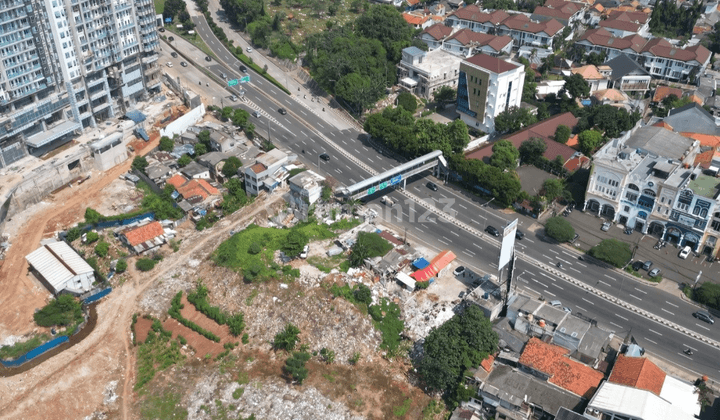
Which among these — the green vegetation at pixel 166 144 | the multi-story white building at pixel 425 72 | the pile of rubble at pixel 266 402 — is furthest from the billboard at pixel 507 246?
the green vegetation at pixel 166 144

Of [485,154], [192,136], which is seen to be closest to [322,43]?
[192,136]

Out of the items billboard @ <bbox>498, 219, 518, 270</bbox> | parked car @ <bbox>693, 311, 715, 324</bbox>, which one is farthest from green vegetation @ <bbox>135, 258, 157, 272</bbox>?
parked car @ <bbox>693, 311, 715, 324</bbox>

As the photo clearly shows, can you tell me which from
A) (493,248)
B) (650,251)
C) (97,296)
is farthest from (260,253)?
(650,251)

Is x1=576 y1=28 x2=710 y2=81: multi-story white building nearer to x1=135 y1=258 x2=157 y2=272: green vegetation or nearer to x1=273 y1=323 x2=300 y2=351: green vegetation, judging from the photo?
x1=273 y1=323 x2=300 y2=351: green vegetation

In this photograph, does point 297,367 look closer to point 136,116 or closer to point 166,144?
point 166,144

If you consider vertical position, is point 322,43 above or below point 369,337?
above

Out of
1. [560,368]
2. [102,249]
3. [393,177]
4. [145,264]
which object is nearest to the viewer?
[560,368]

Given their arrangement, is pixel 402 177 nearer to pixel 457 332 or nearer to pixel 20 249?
pixel 457 332

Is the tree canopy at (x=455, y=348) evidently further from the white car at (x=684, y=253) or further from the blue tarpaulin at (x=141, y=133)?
the blue tarpaulin at (x=141, y=133)
